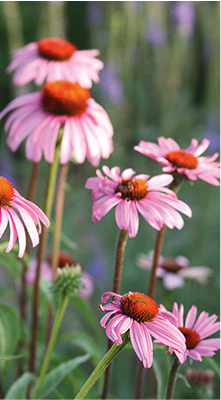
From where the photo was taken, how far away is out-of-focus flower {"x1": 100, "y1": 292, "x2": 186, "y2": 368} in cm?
52

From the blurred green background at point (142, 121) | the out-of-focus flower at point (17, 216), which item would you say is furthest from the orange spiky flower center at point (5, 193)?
the blurred green background at point (142, 121)

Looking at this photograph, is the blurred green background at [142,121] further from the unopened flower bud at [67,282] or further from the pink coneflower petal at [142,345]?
the pink coneflower petal at [142,345]

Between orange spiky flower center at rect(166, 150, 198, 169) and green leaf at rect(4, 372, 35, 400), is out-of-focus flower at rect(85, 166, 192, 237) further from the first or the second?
green leaf at rect(4, 372, 35, 400)

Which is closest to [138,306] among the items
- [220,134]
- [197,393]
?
[197,393]

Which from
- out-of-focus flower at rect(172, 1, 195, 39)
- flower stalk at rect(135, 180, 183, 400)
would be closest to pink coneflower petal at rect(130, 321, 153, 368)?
flower stalk at rect(135, 180, 183, 400)

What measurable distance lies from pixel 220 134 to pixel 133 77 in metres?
0.63

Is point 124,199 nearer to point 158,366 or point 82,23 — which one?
point 158,366

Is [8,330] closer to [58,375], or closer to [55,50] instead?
[58,375]

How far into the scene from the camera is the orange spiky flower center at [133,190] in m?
0.69

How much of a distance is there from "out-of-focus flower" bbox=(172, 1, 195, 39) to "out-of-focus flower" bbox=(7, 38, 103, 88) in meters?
1.66

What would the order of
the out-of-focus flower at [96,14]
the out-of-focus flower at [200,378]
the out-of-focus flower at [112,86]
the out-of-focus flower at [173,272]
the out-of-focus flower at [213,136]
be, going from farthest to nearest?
the out-of-focus flower at [96,14] < the out-of-focus flower at [112,86] < the out-of-focus flower at [213,136] < the out-of-focus flower at [173,272] < the out-of-focus flower at [200,378]

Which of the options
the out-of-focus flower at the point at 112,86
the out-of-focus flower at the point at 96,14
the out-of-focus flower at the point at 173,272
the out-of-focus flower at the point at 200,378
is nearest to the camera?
the out-of-focus flower at the point at 200,378

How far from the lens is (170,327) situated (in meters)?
0.54

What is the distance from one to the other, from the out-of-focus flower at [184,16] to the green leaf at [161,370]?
2.05 metres
